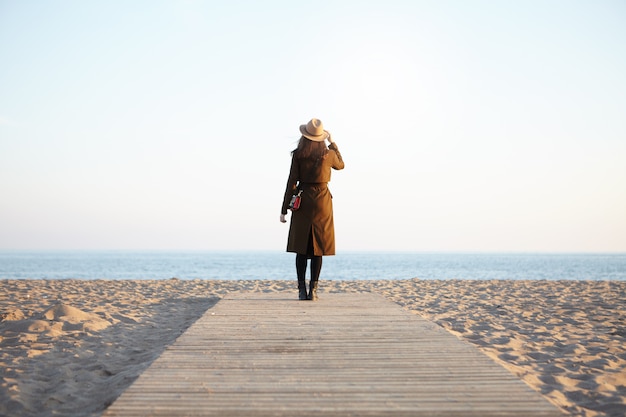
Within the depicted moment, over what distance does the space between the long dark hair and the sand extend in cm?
219

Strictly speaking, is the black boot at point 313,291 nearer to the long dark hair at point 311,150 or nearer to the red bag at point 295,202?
the red bag at point 295,202

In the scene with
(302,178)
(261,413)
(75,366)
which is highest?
(302,178)

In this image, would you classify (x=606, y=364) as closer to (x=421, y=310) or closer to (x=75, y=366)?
(x=421, y=310)

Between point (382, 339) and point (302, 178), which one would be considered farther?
point (302, 178)

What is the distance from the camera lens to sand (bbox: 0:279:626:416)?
3.40m

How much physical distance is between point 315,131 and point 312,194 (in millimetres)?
724

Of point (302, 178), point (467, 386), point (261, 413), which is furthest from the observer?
point (302, 178)

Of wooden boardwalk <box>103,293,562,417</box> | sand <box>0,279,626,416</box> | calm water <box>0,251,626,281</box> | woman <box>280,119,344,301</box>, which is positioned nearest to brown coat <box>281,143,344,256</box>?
woman <box>280,119,344,301</box>

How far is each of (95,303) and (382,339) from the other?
625 centimetres

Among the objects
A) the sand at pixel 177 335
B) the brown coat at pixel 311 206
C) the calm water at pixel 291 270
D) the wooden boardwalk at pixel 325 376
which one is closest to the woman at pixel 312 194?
the brown coat at pixel 311 206

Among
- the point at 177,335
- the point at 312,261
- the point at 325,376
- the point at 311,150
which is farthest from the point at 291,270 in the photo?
the point at 325,376

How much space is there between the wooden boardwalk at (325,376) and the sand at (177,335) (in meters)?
0.75

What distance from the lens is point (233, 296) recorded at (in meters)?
6.64

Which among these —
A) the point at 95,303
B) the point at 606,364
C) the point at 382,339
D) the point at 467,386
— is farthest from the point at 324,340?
the point at 95,303
